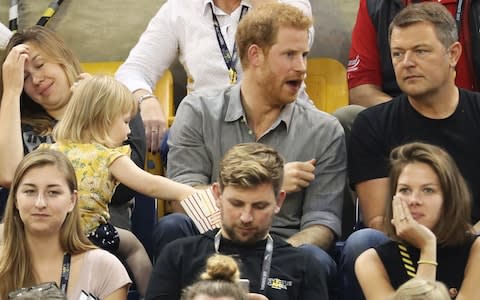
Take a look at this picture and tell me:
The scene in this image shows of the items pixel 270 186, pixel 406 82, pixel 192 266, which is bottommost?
pixel 192 266

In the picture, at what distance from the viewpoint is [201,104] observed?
15.7 feet

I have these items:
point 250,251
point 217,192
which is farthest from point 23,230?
point 250,251

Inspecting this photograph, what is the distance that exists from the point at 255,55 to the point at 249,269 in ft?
3.73

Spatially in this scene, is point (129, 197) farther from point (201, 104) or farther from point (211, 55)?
point (211, 55)

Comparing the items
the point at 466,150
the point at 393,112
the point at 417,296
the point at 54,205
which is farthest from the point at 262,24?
the point at 417,296

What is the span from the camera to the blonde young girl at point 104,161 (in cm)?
436

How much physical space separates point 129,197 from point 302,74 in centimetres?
83

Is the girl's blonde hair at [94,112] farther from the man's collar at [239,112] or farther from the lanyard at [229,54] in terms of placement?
the lanyard at [229,54]

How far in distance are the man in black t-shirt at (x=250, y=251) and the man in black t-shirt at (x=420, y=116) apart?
634mm

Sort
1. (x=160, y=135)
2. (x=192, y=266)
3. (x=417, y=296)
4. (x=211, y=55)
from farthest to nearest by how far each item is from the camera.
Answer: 1. (x=211, y=55)
2. (x=160, y=135)
3. (x=192, y=266)
4. (x=417, y=296)

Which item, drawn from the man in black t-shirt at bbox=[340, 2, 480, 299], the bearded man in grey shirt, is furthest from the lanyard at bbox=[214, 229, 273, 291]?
the man in black t-shirt at bbox=[340, 2, 480, 299]

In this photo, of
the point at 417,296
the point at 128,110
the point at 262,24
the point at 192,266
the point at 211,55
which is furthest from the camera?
the point at 211,55

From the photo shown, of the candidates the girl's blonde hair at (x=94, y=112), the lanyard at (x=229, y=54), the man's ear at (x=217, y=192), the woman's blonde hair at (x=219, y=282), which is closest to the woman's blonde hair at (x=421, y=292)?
the woman's blonde hair at (x=219, y=282)

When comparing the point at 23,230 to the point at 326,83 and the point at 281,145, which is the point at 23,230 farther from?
the point at 326,83
